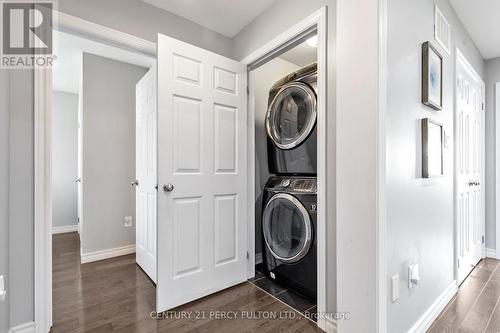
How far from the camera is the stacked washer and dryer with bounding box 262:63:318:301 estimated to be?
1.81m

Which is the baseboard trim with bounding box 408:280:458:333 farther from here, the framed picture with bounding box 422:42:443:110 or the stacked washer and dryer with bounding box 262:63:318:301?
the framed picture with bounding box 422:42:443:110

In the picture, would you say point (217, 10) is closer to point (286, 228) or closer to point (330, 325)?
point (286, 228)

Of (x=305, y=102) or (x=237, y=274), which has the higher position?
(x=305, y=102)

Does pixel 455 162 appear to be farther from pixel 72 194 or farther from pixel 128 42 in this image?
pixel 72 194

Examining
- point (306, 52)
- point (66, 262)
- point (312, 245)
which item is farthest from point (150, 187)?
point (306, 52)

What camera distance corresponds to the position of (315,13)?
1.58 meters

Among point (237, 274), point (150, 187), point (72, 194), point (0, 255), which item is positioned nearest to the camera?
point (0, 255)

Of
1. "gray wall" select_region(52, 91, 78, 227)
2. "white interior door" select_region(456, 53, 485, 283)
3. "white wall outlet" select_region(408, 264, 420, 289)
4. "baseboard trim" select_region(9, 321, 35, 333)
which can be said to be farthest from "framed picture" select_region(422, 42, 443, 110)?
"gray wall" select_region(52, 91, 78, 227)

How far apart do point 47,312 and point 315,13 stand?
102 inches

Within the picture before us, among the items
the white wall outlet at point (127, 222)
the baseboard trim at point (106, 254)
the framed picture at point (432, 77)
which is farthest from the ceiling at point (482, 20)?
the baseboard trim at point (106, 254)

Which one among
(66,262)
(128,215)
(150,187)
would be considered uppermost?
(150,187)

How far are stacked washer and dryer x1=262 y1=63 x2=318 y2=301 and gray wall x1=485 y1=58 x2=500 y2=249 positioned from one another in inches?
100

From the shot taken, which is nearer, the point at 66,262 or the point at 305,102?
the point at 305,102

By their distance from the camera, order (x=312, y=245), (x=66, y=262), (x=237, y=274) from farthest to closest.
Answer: (x=66, y=262) < (x=237, y=274) < (x=312, y=245)
